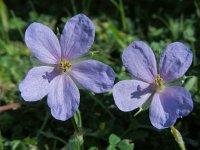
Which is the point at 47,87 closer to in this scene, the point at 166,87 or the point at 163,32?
the point at 166,87

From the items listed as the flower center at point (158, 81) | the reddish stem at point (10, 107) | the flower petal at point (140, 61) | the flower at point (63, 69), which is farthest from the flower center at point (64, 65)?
the reddish stem at point (10, 107)

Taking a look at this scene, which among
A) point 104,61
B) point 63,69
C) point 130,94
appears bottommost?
point 104,61

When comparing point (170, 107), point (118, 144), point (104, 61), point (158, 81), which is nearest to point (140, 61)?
point (158, 81)

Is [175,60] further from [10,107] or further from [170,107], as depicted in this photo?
[10,107]

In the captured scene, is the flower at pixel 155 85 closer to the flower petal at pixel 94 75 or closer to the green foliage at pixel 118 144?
the flower petal at pixel 94 75

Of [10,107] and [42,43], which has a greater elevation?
[42,43]

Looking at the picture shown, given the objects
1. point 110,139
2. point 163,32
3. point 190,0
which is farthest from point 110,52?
point 110,139

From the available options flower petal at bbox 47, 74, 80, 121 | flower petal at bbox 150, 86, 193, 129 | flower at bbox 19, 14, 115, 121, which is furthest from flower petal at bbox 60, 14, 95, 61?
flower petal at bbox 150, 86, 193, 129
